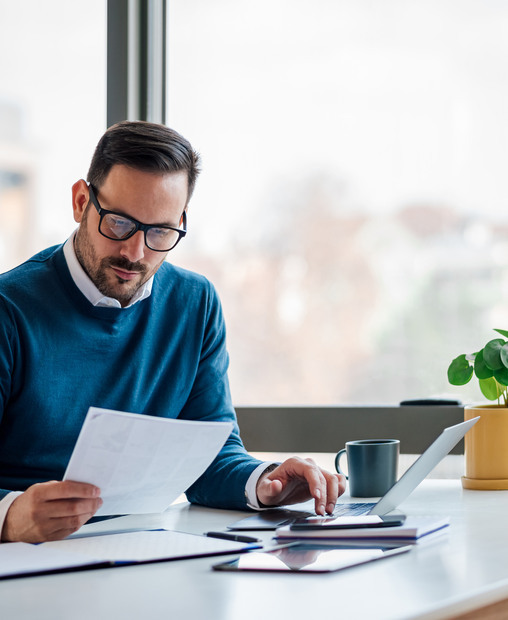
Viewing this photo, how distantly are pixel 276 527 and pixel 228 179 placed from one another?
4.34ft

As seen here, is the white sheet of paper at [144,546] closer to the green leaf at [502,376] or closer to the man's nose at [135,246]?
the man's nose at [135,246]

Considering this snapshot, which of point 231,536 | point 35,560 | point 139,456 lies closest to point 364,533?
point 231,536

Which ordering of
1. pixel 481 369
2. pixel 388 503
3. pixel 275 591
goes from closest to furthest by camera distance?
1. pixel 275 591
2. pixel 388 503
3. pixel 481 369

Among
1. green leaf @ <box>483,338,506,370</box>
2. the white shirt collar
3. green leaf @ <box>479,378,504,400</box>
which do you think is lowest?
green leaf @ <box>479,378,504,400</box>

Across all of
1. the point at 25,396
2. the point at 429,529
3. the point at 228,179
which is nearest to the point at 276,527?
the point at 429,529

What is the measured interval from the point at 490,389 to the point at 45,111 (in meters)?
1.60

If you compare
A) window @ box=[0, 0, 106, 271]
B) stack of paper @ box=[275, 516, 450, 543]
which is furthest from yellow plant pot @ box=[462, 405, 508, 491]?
window @ box=[0, 0, 106, 271]

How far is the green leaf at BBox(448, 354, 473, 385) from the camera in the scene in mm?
1625

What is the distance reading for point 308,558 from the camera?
0.95 metres

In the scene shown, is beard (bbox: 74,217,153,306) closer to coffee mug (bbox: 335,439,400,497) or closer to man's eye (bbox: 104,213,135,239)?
man's eye (bbox: 104,213,135,239)

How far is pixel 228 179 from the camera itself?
2.30 metres

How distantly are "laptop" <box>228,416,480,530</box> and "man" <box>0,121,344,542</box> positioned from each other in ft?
0.15

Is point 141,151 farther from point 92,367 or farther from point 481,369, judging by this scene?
point 481,369

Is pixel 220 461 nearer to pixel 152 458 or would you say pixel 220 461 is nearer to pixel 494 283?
pixel 152 458
